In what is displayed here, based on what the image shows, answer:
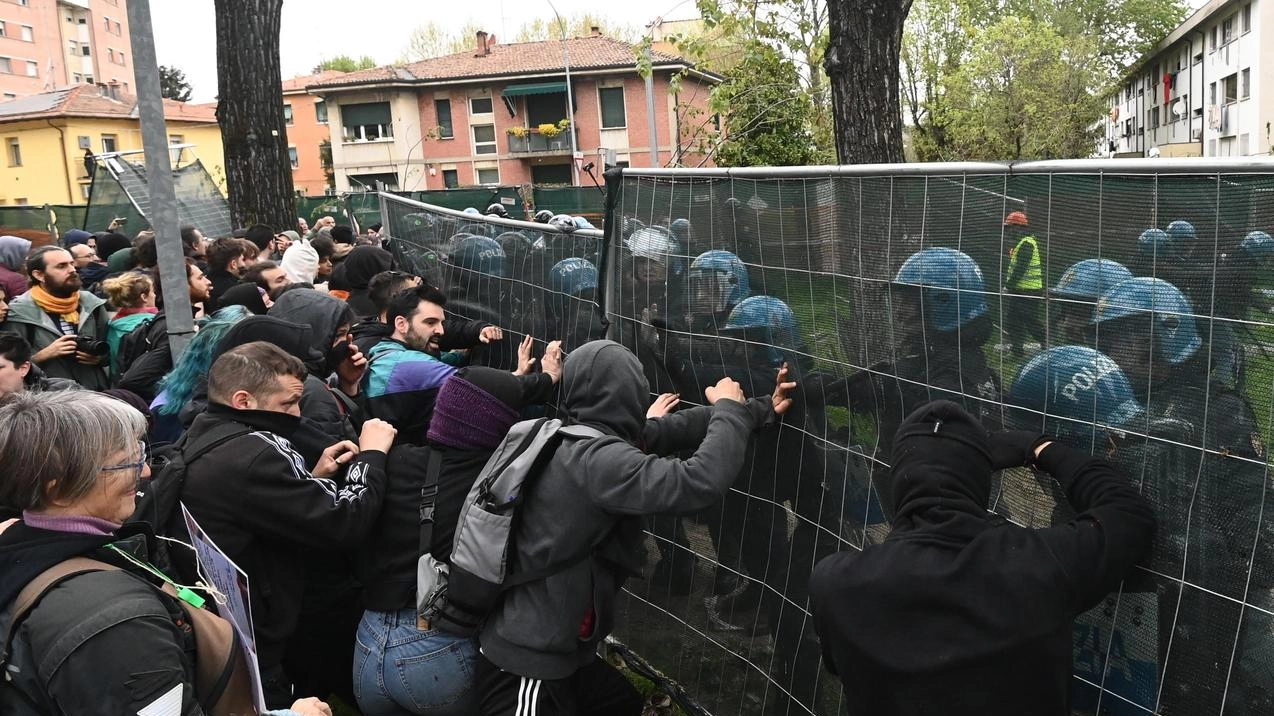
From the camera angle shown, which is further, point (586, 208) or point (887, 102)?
point (586, 208)

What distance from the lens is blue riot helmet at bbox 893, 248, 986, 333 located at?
102 inches

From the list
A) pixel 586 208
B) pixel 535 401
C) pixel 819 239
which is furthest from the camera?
pixel 586 208

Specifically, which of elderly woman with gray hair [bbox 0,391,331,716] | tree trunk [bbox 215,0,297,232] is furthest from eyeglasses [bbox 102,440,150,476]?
tree trunk [bbox 215,0,297,232]

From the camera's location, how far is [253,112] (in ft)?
30.8

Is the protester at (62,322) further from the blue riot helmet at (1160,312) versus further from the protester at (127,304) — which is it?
the blue riot helmet at (1160,312)

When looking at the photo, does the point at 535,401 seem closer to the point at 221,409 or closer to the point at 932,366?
the point at 221,409

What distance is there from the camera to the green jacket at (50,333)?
17.8 ft

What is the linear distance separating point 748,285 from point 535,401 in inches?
36.0

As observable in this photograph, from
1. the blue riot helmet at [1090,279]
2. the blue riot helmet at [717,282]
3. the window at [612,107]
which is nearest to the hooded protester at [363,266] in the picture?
the blue riot helmet at [717,282]

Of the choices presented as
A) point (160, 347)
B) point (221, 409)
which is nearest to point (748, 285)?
point (221, 409)

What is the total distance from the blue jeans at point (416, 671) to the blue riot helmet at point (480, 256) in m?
2.43

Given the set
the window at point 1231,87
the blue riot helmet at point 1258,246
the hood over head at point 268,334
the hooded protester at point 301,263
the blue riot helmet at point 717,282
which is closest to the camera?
the blue riot helmet at point 1258,246

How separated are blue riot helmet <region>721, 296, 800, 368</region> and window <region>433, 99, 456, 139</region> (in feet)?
170

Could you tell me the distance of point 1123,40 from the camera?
6500 cm
